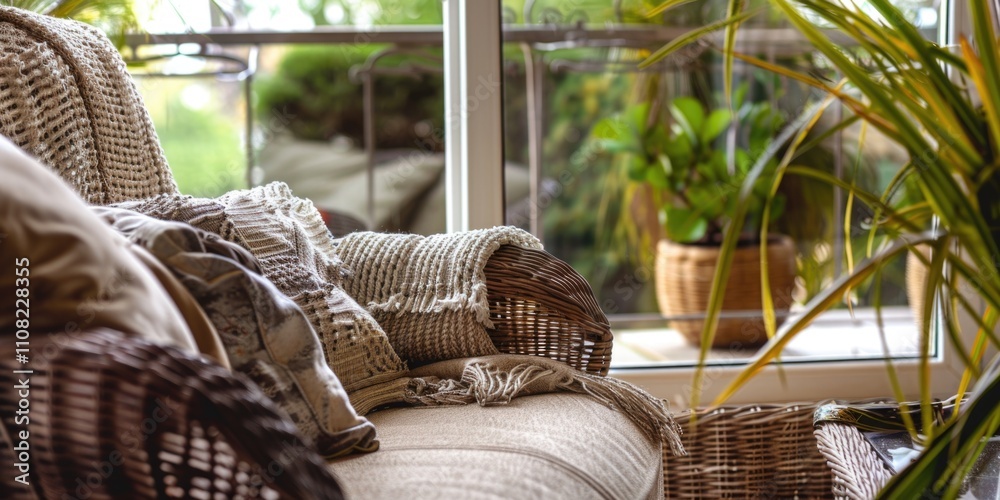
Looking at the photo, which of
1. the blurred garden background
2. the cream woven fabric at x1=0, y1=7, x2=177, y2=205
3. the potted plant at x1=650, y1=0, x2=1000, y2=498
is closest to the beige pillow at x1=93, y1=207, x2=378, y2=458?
the cream woven fabric at x1=0, y1=7, x2=177, y2=205

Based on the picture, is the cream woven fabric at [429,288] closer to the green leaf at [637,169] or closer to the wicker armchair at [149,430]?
the wicker armchair at [149,430]

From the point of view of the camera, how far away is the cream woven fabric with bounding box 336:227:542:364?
1.23 metres

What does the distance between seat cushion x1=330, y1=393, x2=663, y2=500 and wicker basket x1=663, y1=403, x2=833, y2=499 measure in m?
0.55

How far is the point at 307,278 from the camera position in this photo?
113 centimetres

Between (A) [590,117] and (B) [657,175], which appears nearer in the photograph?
(B) [657,175]

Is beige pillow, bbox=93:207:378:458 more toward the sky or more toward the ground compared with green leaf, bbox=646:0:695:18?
more toward the ground

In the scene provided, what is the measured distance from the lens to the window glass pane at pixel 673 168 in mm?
2639

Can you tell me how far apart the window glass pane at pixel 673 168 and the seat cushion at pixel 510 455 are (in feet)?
4.52

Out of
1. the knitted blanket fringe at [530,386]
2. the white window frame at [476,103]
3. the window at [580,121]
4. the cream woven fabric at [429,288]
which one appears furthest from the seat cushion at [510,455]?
the window at [580,121]

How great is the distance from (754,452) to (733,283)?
99 centimetres

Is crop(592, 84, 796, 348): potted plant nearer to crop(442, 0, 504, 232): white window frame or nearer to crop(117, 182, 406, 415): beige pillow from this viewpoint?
A: crop(442, 0, 504, 232): white window frame

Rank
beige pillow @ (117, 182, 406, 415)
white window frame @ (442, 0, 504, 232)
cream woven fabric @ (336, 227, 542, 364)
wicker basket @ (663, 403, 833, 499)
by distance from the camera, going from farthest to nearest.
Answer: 1. white window frame @ (442, 0, 504, 232)
2. wicker basket @ (663, 403, 833, 499)
3. cream woven fabric @ (336, 227, 542, 364)
4. beige pillow @ (117, 182, 406, 415)

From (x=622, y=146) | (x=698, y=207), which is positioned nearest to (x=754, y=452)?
(x=698, y=207)

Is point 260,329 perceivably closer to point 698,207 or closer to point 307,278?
point 307,278
